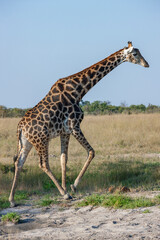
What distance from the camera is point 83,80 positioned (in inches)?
322

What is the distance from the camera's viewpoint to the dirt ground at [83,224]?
16.6 feet

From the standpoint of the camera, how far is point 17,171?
297 inches

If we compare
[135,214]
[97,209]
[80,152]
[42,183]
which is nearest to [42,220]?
[97,209]

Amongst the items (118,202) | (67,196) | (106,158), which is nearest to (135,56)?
(67,196)

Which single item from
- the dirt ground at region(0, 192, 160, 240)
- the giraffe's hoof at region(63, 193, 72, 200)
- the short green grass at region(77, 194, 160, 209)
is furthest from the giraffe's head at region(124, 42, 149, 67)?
the dirt ground at region(0, 192, 160, 240)

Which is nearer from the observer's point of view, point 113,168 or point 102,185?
point 102,185

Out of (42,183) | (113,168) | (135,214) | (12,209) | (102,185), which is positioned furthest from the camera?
(113,168)

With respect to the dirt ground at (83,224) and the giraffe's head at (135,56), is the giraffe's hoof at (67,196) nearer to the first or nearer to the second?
the dirt ground at (83,224)

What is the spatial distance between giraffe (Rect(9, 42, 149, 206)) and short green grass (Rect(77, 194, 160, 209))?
2.26 feet

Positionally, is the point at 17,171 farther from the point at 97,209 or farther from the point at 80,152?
the point at 80,152

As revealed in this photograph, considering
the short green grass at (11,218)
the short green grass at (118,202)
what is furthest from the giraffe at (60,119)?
the short green grass at (11,218)

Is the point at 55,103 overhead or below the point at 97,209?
overhead

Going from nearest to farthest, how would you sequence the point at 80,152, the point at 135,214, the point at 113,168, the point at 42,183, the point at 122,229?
1. the point at 122,229
2. the point at 135,214
3. the point at 42,183
4. the point at 113,168
5. the point at 80,152

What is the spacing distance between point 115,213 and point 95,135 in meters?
11.1
